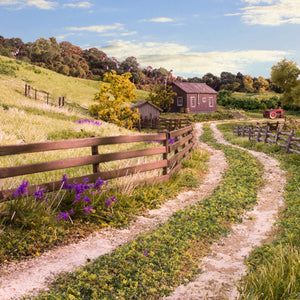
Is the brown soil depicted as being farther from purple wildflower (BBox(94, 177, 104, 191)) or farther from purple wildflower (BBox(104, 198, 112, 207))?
purple wildflower (BBox(94, 177, 104, 191))

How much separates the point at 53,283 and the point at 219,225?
3.73 m

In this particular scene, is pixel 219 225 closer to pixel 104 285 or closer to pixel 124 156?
pixel 124 156

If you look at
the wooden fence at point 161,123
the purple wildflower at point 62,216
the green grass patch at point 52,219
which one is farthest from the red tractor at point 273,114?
the purple wildflower at point 62,216

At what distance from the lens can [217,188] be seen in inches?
368

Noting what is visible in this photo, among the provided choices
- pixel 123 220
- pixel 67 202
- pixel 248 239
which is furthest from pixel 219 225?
pixel 67 202

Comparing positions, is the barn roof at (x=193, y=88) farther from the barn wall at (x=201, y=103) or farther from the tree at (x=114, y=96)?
the tree at (x=114, y=96)

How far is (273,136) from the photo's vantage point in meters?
19.6

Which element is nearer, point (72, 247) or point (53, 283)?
point (53, 283)

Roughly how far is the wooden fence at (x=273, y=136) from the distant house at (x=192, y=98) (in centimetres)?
2209

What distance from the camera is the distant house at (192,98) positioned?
168 ft

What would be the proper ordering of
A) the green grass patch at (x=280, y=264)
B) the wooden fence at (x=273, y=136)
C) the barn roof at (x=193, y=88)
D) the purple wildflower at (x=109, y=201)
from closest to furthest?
the green grass patch at (x=280, y=264) < the purple wildflower at (x=109, y=201) < the wooden fence at (x=273, y=136) < the barn roof at (x=193, y=88)

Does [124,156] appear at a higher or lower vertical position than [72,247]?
higher

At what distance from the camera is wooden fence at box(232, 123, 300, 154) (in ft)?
53.2

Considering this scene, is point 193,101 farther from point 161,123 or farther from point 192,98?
point 161,123
